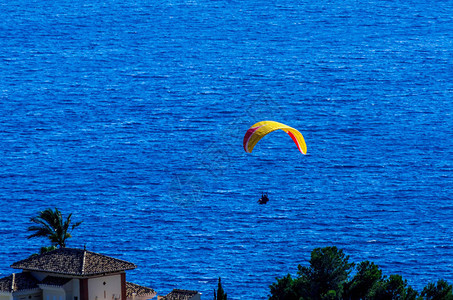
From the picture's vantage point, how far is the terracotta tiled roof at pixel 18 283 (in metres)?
115

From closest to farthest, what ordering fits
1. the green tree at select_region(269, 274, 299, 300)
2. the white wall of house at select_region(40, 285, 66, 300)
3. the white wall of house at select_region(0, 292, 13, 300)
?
the white wall of house at select_region(40, 285, 66, 300), the white wall of house at select_region(0, 292, 13, 300), the green tree at select_region(269, 274, 299, 300)

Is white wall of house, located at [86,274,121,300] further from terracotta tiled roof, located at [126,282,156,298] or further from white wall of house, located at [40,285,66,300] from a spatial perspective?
terracotta tiled roof, located at [126,282,156,298]

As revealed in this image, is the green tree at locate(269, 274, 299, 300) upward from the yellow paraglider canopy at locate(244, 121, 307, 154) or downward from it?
downward

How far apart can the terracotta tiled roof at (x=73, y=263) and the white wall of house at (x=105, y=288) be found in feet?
4.36

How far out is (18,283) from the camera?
116 metres

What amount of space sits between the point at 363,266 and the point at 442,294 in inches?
413

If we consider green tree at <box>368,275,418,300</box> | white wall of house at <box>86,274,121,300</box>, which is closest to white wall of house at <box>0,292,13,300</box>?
white wall of house at <box>86,274,121,300</box>

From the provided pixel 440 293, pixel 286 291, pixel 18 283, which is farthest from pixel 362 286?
pixel 18 283

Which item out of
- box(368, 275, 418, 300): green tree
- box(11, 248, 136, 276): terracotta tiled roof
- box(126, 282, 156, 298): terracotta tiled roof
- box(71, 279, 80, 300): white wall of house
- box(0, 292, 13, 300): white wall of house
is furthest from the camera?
box(126, 282, 156, 298): terracotta tiled roof

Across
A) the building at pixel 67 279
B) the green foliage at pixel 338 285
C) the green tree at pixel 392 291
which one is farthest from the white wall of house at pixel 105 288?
the green tree at pixel 392 291

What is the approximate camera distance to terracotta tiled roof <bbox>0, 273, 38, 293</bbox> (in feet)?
377

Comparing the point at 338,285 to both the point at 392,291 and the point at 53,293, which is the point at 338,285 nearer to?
the point at 392,291

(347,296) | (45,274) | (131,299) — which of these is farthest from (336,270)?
(45,274)

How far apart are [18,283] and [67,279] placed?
595cm
